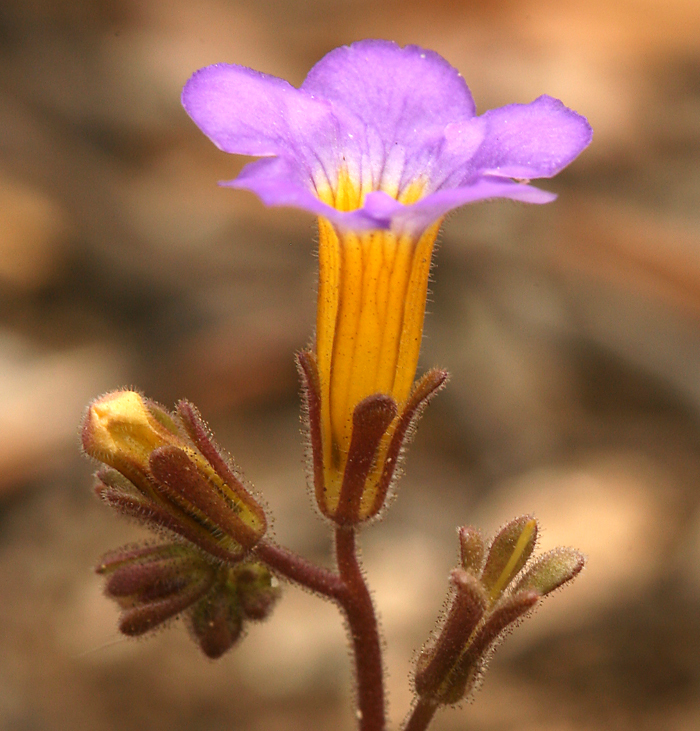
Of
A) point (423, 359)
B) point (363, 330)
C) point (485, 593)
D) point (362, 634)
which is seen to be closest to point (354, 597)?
point (362, 634)

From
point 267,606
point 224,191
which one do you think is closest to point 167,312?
point 224,191

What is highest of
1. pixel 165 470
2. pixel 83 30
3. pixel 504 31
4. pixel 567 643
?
pixel 504 31

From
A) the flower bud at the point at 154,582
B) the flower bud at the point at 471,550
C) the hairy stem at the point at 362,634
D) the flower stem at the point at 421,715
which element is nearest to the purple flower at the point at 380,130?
the flower bud at the point at 471,550

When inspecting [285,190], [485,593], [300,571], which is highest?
[285,190]

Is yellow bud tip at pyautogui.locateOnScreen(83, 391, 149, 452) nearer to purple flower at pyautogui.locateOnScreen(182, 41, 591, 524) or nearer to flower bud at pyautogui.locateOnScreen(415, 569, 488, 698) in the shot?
purple flower at pyautogui.locateOnScreen(182, 41, 591, 524)

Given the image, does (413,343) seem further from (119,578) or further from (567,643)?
(567,643)

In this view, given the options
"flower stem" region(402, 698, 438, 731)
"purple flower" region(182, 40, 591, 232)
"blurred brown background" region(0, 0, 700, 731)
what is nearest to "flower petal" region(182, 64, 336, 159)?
"purple flower" region(182, 40, 591, 232)

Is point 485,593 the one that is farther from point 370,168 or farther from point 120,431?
point 370,168
